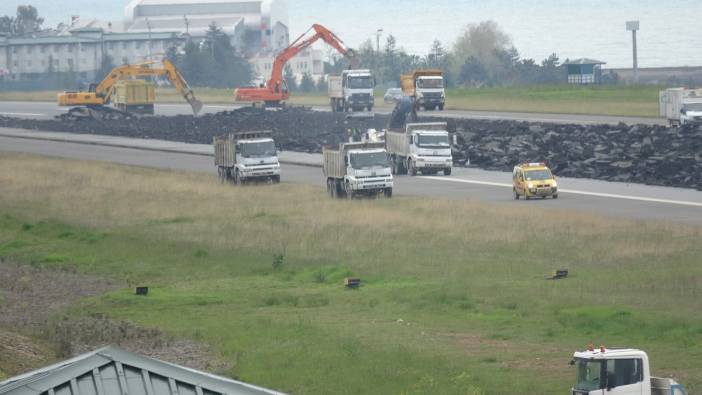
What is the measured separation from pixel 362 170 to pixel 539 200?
9.13 m

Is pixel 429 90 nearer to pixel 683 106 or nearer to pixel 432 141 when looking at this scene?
pixel 683 106

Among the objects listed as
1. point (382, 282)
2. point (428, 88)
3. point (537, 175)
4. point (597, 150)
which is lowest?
point (382, 282)

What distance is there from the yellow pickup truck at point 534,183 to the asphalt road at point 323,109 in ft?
143

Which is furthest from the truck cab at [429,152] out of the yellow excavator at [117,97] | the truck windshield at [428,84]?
the yellow excavator at [117,97]

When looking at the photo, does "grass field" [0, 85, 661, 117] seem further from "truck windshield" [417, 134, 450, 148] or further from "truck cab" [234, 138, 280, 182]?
"truck cab" [234, 138, 280, 182]

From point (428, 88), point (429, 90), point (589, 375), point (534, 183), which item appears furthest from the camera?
point (429, 90)

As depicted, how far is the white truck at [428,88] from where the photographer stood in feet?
417

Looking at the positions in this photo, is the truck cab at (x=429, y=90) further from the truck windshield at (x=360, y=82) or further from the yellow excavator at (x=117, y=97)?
the yellow excavator at (x=117, y=97)

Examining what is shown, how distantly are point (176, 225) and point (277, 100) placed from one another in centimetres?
8482

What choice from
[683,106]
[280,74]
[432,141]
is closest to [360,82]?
[280,74]

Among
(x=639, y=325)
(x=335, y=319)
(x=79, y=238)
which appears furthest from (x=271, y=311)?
(x=79, y=238)

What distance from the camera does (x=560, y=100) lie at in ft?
451

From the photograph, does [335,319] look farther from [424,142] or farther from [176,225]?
[424,142]

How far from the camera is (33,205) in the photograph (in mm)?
74938
